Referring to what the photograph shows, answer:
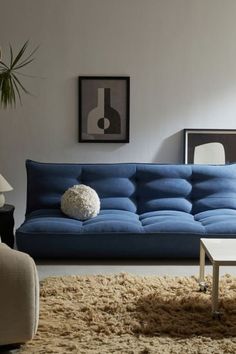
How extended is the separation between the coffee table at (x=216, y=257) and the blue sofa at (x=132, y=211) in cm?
77

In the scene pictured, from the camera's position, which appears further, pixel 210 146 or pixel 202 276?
pixel 210 146

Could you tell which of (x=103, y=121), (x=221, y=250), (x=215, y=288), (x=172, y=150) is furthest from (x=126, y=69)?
(x=215, y=288)

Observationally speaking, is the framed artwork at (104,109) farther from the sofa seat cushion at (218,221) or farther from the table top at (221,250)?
the table top at (221,250)

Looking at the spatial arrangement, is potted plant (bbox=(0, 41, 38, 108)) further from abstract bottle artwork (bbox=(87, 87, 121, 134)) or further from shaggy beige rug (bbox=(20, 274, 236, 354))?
shaggy beige rug (bbox=(20, 274, 236, 354))

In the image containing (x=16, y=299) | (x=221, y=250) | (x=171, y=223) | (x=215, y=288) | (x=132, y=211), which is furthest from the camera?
(x=132, y=211)

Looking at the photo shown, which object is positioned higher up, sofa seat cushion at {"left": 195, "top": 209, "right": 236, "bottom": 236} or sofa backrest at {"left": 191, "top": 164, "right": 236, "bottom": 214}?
sofa backrest at {"left": 191, "top": 164, "right": 236, "bottom": 214}

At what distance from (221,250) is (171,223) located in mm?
1166

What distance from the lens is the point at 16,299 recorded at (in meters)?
2.90

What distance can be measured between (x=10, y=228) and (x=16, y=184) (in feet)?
3.57

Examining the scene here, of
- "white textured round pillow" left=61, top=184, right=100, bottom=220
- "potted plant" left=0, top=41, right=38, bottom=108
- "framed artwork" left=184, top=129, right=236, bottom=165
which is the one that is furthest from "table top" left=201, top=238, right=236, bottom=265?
"potted plant" left=0, top=41, right=38, bottom=108

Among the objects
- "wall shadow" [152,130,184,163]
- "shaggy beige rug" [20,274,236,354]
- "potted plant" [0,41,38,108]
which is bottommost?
"shaggy beige rug" [20,274,236,354]

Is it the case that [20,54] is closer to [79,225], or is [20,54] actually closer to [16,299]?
[79,225]

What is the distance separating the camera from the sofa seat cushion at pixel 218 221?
4.80 m

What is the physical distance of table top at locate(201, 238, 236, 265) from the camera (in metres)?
3.47
